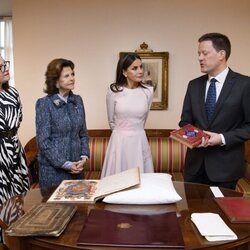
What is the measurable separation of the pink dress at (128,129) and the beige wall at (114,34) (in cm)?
108

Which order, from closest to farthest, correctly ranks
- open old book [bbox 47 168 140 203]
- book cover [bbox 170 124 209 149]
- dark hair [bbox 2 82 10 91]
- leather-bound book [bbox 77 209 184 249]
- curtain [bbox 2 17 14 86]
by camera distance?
leather-bound book [bbox 77 209 184 249]
open old book [bbox 47 168 140 203]
book cover [bbox 170 124 209 149]
dark hair [bbox 2 82 10 91]
curtain [bbox 2 17 14 86]

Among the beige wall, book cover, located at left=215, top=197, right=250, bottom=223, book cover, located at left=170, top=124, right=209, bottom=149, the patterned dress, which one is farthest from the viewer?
the beige wall

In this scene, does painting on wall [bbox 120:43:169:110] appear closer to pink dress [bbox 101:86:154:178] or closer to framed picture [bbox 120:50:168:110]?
framed picture [bbox 120:50:168:110]

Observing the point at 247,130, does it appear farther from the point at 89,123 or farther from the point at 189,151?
the point at 89,123

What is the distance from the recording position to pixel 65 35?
409 centimetres

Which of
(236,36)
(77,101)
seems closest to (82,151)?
(77,101)

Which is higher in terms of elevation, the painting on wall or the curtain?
the curtain

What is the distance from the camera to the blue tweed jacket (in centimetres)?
242

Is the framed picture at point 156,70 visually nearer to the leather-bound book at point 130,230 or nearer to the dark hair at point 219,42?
the dark hair at point 219,42

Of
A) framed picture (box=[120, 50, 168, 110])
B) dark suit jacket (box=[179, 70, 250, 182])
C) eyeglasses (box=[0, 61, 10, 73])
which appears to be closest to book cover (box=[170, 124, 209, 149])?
dark suit jacket (box=[179, 70, 250, 182])

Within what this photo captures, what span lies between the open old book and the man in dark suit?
1.97 feet

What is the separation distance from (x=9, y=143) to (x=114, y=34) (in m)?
2.15

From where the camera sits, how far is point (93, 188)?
1.89 m

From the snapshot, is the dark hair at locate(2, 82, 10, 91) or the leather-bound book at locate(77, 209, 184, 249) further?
the dark hair at locate(2, 82, 10, 91)
